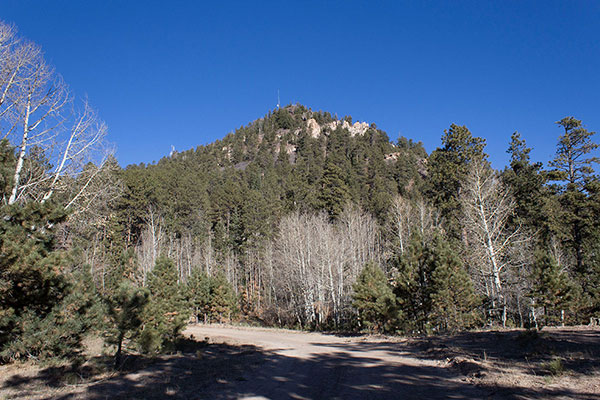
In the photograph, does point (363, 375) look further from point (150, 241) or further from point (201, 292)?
point (150, 241)

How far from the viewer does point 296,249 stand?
33125 mm

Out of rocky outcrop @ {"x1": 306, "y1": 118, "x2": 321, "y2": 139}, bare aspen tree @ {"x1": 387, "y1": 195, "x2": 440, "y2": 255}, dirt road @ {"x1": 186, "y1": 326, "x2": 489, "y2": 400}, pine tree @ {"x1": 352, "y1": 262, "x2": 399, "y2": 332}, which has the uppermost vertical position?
rocky outcrop @ {"x1": 306, "y1": 118, "x2": 321, "y2": 139}

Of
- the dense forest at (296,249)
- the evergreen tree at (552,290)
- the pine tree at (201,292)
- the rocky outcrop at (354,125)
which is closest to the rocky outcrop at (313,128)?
the rocky outcrop at (354,125)

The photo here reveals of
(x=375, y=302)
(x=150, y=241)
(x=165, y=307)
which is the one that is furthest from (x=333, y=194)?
(x=165, y=307)

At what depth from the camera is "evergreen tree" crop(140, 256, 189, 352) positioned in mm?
12531

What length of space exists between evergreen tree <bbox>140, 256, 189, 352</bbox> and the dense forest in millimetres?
70

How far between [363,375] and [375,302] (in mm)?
11429

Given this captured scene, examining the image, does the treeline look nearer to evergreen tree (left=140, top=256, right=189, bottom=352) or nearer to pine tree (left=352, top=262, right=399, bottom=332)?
pine tree (left=352, top=262, right=399, bottom=332)

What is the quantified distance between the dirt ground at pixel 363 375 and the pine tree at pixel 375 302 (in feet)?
22.0

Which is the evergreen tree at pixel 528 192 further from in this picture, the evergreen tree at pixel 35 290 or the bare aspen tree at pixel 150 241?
the bare aspen tree at pixel 150 241

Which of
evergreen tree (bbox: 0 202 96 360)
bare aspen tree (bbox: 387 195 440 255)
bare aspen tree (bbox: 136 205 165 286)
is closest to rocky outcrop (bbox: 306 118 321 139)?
bare aspen tree (bbox: 136 205 165 286)

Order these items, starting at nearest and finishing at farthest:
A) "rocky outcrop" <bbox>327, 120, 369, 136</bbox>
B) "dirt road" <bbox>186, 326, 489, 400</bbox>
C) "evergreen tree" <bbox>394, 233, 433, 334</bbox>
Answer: "dirt road" <bbox>186, 326, 489, 400</bbox> → "evergreen tree" <bbox>394, 233, 433, 334</bbox> → "rocky outcrop" <bbox>327, 120, 369, 136</bbox>

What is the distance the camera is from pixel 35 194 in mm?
13617

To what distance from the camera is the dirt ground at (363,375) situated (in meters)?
5.54
